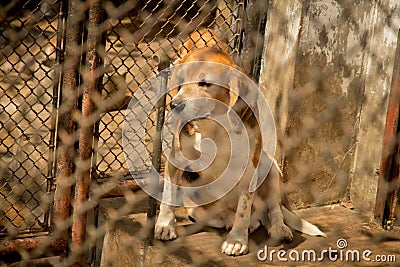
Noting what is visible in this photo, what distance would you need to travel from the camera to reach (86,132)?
13.4 feet

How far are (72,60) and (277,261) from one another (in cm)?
158

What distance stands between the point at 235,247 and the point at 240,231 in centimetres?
12

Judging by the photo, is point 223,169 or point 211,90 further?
point 223,169

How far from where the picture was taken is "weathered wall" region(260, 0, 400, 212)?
4535 millimetres

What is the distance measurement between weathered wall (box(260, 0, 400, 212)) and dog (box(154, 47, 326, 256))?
319 mm

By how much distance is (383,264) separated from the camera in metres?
4.18

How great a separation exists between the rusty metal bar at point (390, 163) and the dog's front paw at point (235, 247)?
1.06 m

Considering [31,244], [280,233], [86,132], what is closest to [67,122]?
[86,132]

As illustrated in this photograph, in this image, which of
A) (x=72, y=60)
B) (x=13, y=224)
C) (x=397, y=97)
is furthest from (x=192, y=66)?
(x=13, y=224)

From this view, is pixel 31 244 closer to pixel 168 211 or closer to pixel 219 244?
pixel 168 211

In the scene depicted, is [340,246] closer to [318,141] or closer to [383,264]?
[383,264]

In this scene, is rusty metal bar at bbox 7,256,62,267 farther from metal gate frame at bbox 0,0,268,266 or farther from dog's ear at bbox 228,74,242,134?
dog's ear at bbox 228,74,242,134
